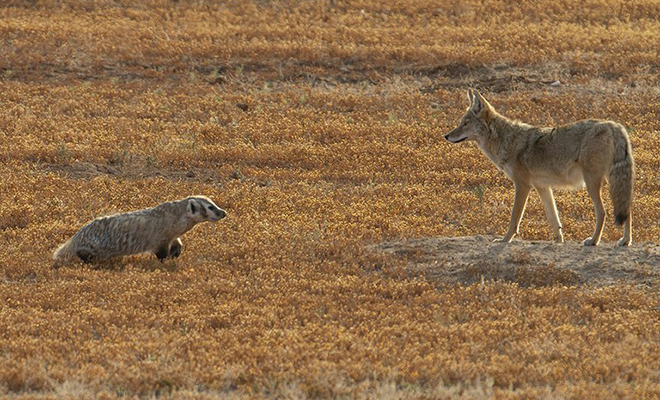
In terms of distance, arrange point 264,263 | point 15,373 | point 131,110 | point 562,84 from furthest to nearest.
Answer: point 562,84
point 131,110
point 264,263
point 15,373

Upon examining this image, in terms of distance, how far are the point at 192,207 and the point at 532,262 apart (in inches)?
180

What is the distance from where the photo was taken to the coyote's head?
591 inches

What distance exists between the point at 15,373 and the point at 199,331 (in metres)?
2.06

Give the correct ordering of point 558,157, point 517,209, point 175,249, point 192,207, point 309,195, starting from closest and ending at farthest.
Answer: point 558,157 < point 192,207 < point 175,249 < point 517,209 < point 309,195

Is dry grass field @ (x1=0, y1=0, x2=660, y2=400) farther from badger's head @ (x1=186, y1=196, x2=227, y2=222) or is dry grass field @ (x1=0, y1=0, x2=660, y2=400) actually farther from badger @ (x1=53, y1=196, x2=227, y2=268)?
badger's head @ (x1=186, y1=196, x2=227, y2=222)

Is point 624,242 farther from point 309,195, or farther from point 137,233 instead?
point 137,233

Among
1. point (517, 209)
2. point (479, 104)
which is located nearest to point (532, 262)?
point (517, 209)

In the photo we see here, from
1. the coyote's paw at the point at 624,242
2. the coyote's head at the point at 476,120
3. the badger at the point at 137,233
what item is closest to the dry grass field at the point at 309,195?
the coyote's paw at the point at 624,242

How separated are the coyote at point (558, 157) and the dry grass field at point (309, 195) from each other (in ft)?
2.64

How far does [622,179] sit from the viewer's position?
13.0 metres

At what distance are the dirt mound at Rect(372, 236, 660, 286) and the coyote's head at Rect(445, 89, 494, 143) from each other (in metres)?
1.72

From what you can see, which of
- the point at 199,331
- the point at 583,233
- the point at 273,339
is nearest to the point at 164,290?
the point at 199,331

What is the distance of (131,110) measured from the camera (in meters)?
24.2

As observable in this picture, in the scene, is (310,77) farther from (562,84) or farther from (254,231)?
(254,231)
